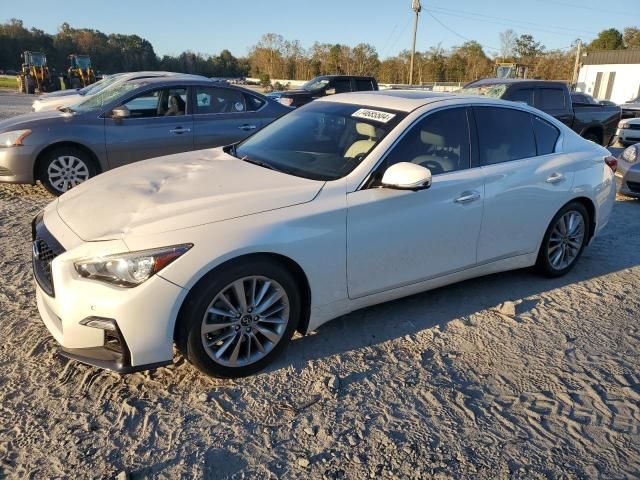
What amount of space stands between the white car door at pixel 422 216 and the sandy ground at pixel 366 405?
462 millimetres

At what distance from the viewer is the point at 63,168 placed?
6.64 metres

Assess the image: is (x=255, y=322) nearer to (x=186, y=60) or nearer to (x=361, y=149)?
(x=361, y=149)

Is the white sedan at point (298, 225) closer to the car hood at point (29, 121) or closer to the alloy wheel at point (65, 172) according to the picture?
the alloy wheel at point (65, 172)

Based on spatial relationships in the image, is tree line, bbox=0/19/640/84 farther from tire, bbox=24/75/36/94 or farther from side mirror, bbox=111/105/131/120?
side mirror, bbox=111/105/131/120

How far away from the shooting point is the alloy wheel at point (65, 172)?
21.6 ft

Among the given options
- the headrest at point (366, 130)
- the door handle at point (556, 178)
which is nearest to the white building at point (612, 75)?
the door handle at point (556, 178)

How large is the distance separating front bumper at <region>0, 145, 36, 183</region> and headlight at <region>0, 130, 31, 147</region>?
6 centimetres

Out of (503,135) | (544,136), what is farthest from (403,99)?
(544,136)

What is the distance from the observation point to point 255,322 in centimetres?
297

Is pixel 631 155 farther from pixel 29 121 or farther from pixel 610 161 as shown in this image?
pixel 29 121

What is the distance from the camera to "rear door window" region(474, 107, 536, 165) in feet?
12.8

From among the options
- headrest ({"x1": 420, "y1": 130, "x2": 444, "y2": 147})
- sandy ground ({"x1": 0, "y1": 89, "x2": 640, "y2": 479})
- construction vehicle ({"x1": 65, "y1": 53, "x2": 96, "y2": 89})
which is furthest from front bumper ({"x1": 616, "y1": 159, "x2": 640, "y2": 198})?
construction vehicle ({"x1": 65, "y1": 53, "x2": 96, "y2": 89})

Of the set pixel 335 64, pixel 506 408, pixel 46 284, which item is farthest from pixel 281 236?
pixel 335 64

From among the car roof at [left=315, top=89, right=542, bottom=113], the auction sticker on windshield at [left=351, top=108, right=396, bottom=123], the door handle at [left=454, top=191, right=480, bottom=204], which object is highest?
the car roof at [left=315, top=89, right=542, bottom=113]
